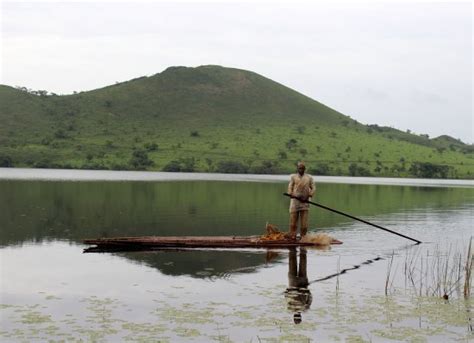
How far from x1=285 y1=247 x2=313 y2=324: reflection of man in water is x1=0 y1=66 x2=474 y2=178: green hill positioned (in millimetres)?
122611

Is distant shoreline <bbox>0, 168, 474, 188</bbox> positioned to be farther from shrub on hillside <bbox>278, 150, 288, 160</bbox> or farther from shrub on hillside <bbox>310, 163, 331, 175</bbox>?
shrub on hillside <bbox>278, 150, 288, 160</bbox>

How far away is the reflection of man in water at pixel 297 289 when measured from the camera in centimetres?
1563

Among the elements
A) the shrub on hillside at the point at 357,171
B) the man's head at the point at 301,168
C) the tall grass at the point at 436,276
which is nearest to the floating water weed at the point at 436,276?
the tall grass at the point at 436,276

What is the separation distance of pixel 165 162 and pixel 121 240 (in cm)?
12363

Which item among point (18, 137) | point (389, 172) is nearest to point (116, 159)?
point (18, 137)

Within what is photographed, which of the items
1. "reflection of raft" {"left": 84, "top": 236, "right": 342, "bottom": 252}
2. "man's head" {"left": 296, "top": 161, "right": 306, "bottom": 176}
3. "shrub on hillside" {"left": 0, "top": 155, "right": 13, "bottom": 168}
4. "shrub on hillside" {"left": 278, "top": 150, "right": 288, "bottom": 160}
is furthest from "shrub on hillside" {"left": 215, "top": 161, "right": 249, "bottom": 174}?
"reflection of raft" {"left": 84, "top": 236, "right": 342, "bottom": 252}

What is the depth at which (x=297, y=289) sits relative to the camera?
18.0 m

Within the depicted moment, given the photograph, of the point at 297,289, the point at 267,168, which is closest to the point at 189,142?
the point at 267,168

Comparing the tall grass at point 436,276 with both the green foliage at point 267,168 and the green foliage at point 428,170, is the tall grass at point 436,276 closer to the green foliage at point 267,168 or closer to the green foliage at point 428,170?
the green foliage at point 267,168

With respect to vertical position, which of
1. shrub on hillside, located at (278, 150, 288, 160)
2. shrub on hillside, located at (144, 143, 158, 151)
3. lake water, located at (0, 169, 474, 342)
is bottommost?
lake water, located at (0, 169, 474, 342)

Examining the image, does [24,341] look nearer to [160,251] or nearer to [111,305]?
[111,305]

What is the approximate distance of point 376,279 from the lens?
1997 cm

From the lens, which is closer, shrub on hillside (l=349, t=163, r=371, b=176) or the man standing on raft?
the man standing on raft

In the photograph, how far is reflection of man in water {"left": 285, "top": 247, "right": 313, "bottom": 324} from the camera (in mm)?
15633
